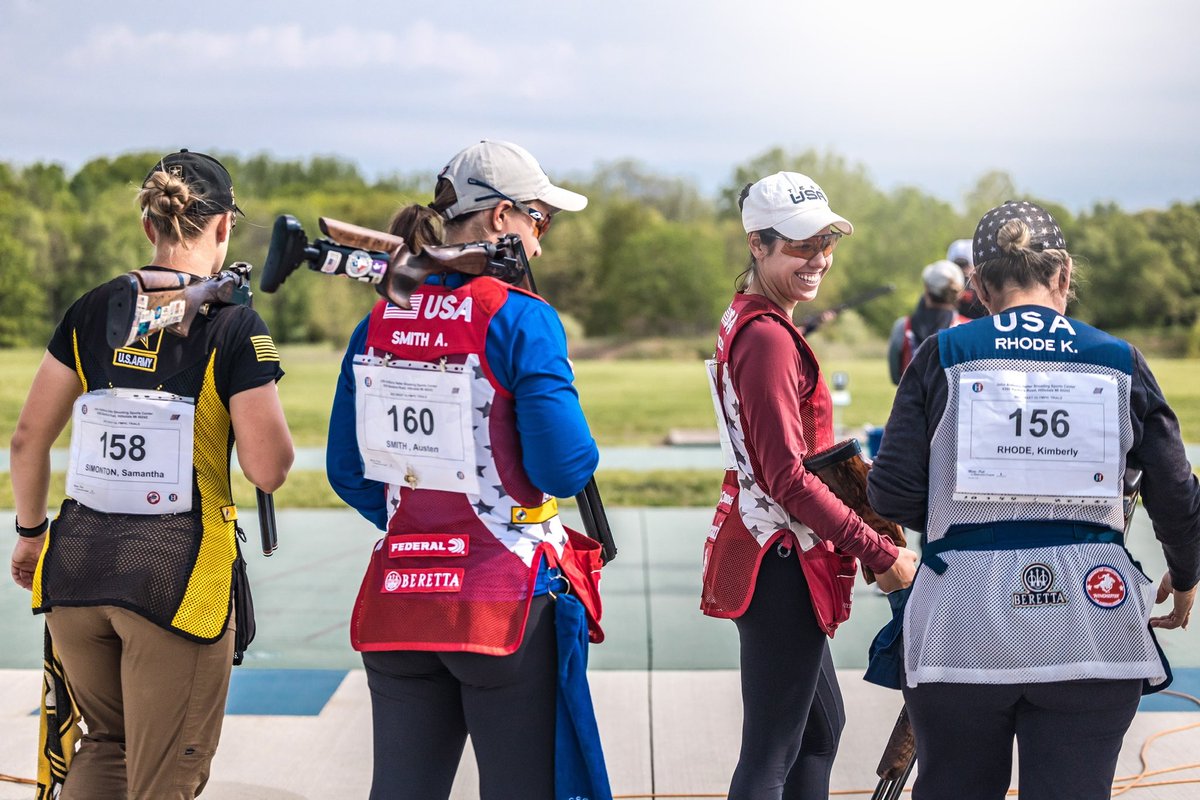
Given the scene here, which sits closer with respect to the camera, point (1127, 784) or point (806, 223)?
point (806, 223)

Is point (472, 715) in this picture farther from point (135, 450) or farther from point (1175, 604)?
point (1175, 604)

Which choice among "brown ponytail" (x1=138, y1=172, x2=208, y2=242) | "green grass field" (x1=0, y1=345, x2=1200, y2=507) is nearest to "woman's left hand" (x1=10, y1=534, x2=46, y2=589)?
"brown ponytail" (x1=138, y1=172, x2=208, y2=242)

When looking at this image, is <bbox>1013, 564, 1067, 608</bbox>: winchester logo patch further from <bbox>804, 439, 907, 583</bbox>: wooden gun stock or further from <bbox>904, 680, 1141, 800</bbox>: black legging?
<bbox>804, 439, 907, 583</bbox>: wooden gun stock

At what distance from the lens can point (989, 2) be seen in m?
17.1

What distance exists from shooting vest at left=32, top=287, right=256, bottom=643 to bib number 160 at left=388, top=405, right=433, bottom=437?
46 centimetres

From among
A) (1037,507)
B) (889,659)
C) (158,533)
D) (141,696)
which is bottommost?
(141,696)

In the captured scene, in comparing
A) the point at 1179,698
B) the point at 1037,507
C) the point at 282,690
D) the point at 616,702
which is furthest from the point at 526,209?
the point at 1179,698

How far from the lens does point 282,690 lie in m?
4.68

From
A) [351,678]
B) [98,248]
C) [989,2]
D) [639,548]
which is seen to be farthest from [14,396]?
[989,2]

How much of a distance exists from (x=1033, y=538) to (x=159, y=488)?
1.80 m

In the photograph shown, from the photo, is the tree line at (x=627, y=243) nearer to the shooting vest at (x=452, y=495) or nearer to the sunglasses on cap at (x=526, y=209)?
the sunglasses on cap at (x=526, y=209)

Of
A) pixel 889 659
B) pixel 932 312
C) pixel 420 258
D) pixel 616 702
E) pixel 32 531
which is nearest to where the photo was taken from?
pixel 420 258

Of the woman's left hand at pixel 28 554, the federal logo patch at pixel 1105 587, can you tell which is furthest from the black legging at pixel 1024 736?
the woman's left hand at pixel 28 554

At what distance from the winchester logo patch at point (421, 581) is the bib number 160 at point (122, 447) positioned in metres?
0.69
